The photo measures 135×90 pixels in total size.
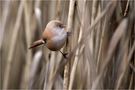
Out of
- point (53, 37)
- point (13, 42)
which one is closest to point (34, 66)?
point (13, 42)

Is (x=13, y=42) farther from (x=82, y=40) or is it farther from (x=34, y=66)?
(x=82, y=40)

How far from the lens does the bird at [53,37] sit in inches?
29.6

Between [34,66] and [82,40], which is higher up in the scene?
[82,40]

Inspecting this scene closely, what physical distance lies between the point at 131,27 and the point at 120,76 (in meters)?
0.15

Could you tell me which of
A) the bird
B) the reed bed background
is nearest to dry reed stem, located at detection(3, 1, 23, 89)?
the reed bed background

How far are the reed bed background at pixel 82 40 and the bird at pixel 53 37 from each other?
1.7 inches

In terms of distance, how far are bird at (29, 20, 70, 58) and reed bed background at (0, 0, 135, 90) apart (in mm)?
43

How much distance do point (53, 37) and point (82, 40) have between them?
0.26 ft

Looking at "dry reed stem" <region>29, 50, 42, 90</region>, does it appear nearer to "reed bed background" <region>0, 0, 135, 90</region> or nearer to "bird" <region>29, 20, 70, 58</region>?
"reed bed background" <region>0, 0, 135, 90</region>

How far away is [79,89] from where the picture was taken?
1.18 meters

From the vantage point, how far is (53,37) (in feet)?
2.48

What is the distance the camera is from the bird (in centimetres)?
75

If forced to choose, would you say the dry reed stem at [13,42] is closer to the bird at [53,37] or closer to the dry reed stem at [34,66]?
the dry reed stem at [34,66]

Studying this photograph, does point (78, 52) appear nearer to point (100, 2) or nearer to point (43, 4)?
point (100, 2)
